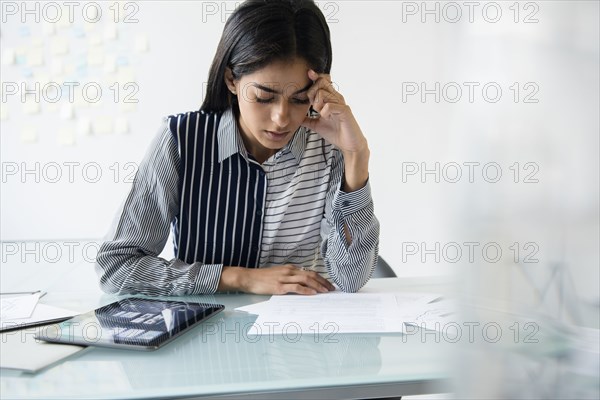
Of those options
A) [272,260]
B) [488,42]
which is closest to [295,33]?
[272,260]

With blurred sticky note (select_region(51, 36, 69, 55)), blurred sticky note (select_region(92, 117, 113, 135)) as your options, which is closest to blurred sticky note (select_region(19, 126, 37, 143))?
blurred sticky note (select_region(92, 117, 113, 135))

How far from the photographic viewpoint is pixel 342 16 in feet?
9.86

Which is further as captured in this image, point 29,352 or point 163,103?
point 163,103

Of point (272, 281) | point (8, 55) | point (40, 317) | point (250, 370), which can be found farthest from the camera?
point (8, 55)

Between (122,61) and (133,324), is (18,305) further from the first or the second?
(122,61)

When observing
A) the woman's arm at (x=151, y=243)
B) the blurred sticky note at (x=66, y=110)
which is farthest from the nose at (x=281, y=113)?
the blurred sticky note at (x=66, y=110)

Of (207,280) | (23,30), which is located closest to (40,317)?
(207,280)

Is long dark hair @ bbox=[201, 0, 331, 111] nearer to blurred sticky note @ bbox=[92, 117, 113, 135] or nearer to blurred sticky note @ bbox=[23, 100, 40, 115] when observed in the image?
blurred sticky note @ bbox=[92, 117, 113, 135]

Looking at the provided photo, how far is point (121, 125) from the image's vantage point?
9.76 feet

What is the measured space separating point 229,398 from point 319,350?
19 centimetres

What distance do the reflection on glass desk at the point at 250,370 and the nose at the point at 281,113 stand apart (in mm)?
515

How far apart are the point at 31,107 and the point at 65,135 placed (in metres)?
0.20

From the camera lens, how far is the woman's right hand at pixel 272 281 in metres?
1.28

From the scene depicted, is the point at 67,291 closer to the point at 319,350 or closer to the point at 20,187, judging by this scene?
the point at 319,350
